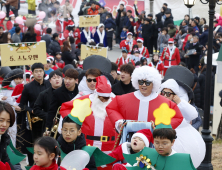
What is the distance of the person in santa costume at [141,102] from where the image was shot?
4.54m

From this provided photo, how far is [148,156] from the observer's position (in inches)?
141

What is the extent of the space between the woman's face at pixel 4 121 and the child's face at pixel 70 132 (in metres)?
0.52

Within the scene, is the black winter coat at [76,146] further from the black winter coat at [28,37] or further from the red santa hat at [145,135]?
the black winter coat at [28,37]

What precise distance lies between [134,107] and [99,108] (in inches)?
20.1

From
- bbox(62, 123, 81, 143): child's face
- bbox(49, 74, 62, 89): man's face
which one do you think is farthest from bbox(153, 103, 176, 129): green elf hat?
bbox(49, 74, 62, 89): man's face

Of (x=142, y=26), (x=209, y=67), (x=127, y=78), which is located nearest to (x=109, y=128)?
(x=127, y=78)

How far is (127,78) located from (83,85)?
81 centimetres

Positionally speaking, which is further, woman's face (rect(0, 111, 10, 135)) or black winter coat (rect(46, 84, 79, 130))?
black winter coat (rect(46, 84, 79, 130))

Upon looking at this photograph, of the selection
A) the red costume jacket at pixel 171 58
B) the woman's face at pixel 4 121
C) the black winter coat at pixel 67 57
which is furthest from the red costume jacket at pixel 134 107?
the red costume jacket at pixel 171 58

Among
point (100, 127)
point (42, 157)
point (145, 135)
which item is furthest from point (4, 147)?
point (100, 127)

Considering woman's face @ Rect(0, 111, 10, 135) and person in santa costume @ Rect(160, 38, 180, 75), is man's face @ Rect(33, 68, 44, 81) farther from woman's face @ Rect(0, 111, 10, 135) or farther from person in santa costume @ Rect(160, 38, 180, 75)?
person in santa costume @ Rect(160, 38, 180, 75)

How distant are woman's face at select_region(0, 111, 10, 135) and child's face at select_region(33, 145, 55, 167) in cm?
45

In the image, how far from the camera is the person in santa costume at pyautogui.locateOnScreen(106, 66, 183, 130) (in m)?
4.54

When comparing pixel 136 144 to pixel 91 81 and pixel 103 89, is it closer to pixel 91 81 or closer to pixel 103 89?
pixel 103 89
